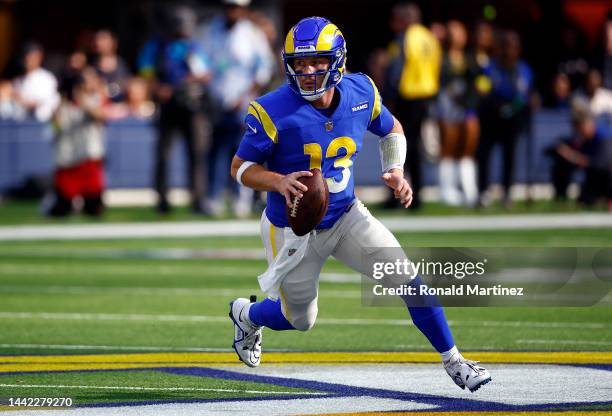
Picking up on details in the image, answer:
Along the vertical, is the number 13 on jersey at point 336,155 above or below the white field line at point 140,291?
above

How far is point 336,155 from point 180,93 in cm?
1236

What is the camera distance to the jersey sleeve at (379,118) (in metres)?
8.61

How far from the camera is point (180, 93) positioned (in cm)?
2047

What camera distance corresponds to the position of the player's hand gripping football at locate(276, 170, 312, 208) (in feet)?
25.9

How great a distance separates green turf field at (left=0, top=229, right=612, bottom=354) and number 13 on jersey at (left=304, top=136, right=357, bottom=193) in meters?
1.85

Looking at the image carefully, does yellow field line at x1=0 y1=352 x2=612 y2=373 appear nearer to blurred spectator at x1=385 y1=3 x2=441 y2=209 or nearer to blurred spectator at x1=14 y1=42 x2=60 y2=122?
blurred spectator at x1=385 y1=3 x2=441 y2=209

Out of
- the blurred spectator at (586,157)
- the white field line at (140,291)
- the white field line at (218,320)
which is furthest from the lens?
the blurred spectator at (586,157)

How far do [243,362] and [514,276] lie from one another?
494cm

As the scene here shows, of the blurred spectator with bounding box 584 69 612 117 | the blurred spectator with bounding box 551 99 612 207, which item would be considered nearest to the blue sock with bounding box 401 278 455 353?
the blurred spectator with bounding box 551 99 612 207

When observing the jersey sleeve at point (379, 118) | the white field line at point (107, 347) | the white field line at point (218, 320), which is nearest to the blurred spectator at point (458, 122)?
the white field line at point (218, 320)

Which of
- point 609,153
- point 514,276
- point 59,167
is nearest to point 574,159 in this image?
point 609,153

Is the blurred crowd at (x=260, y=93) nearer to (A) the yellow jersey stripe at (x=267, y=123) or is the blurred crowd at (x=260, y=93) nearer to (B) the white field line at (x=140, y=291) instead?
(B) the white field line at (x=140, y=291)

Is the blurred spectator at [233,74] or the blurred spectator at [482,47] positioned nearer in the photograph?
the blurred spectator at [233,74]

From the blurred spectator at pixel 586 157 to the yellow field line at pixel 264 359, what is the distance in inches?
463
